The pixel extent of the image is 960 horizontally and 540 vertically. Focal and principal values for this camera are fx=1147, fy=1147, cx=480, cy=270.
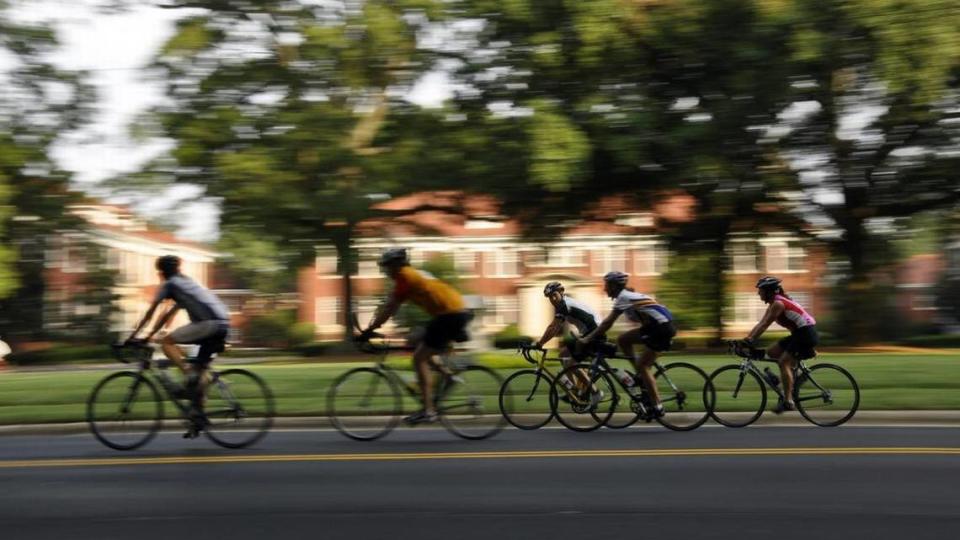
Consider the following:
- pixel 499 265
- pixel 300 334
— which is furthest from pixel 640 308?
pixel 499 265

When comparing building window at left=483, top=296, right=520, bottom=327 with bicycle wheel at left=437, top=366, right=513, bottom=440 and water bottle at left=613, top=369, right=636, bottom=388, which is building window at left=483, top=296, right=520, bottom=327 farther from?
bicycle wheel at left=437, top=366, right=513, bottom=440

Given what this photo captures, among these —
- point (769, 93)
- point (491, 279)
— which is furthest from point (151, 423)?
point (491, 279)

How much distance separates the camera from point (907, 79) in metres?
24.0

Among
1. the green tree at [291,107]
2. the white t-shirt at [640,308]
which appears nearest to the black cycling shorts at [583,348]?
the white t-shirt at [640,308]

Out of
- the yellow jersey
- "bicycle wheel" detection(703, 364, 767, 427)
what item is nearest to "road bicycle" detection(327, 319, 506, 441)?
the yellow jersey

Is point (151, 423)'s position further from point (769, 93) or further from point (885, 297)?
point (885, 297)

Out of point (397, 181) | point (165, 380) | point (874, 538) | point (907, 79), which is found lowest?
point (874, 538)

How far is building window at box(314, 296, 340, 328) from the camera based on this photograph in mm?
82213

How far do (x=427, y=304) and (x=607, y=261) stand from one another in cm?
6681

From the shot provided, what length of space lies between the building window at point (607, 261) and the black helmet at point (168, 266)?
6345 centimetres

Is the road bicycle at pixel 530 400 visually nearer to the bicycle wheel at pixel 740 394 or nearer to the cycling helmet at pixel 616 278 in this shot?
the cycling helmet at pixel 616 278

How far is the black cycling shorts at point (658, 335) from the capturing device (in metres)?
12.4

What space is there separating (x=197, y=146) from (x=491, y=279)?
55344 mm

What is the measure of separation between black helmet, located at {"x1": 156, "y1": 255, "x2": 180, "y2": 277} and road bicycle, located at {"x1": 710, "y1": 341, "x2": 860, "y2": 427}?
601 centimetres
